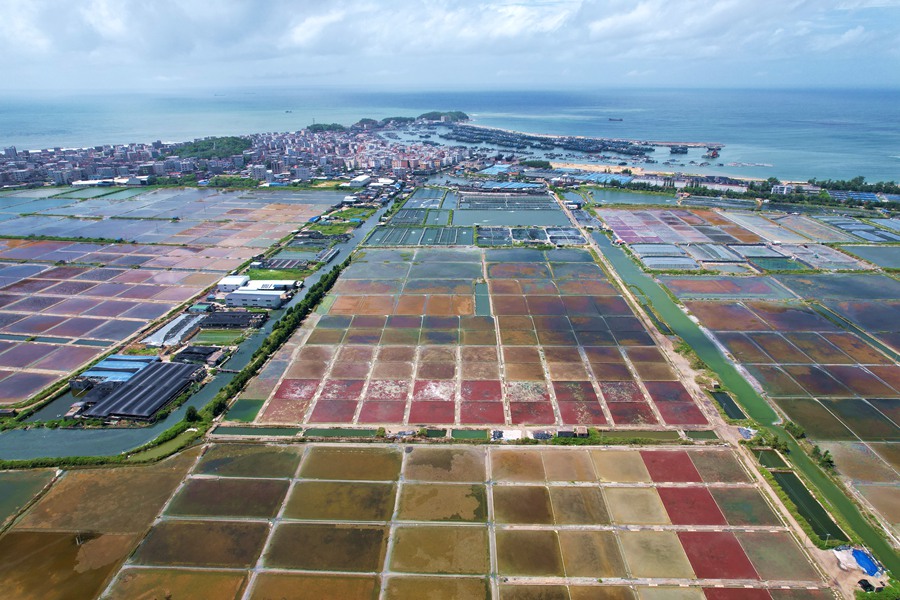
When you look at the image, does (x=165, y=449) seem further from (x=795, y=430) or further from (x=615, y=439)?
(x=795, y=430)

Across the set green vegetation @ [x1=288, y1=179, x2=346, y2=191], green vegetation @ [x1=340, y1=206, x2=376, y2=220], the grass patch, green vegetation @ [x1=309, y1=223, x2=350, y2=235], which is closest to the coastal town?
the grass patch

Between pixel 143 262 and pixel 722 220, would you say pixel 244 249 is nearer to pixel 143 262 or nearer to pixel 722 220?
pixel 143 262

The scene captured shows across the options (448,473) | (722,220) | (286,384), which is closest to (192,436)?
(286,384)

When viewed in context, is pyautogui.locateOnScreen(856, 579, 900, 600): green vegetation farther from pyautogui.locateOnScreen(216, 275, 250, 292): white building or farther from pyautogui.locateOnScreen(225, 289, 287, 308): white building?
pyautogui.locateOnScreen(216, 275, 250, 292): white building

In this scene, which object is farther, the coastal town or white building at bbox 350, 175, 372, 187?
white building at bbox 350, 175, 372, 187

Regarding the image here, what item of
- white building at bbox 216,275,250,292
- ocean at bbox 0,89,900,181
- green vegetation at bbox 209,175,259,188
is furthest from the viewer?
ocean at bbox 0,89,900,181

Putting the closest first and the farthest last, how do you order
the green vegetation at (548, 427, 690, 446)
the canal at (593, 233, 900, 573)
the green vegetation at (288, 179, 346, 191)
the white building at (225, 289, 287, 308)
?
the canal at (593, 233, 900, 573) < the green vegetation at (548, 427, 690, 446) < the white building at (225, 289, 287, 308) < the green vegetation at (288, 179, 346, 191)

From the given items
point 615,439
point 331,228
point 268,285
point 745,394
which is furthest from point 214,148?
point 745,394
